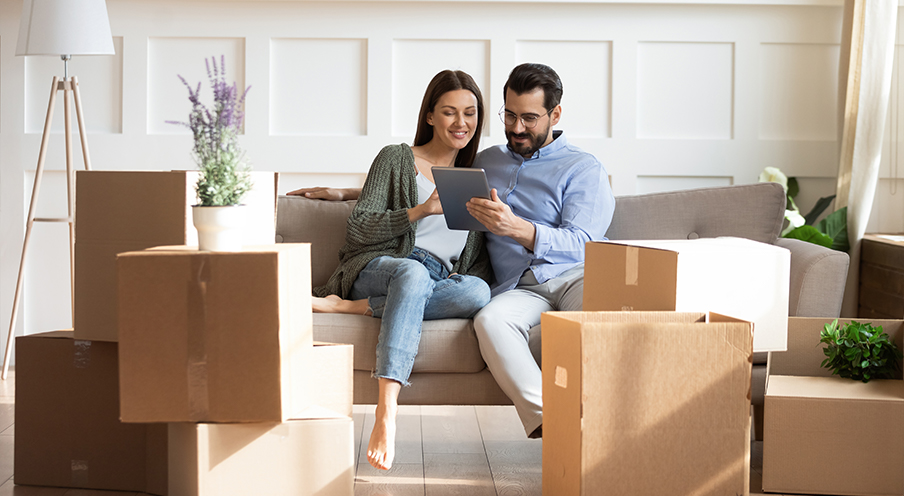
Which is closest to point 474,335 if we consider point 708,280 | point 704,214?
point 708,280

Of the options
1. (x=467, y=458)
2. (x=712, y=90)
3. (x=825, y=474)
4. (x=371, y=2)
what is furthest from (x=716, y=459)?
(x=371, y=2)

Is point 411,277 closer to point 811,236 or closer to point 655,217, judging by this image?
point 655,217

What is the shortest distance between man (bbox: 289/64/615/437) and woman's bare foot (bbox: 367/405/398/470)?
295mm

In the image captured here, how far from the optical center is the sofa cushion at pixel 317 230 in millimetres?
2451

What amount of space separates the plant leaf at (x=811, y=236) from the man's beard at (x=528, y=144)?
108 centimetres

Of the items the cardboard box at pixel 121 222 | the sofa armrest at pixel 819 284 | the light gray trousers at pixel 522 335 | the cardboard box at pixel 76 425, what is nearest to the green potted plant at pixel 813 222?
the sofa armrest at pixel 819 284

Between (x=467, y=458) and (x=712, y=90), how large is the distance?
→ 6.29ft

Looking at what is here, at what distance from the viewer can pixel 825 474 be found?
5.96 feet

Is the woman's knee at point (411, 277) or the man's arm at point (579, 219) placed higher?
the man's arm at point (579, 219)

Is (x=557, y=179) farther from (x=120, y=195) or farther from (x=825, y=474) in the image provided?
(x=120, y=195)

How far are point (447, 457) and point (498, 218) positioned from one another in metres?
0.67

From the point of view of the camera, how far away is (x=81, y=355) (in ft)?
6.11

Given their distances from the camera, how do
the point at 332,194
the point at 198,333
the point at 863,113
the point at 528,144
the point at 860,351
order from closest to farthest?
the point at 198,333 < the point at 860,351 < the point at 528,144 < the point at 332,194 < the point at 863,113

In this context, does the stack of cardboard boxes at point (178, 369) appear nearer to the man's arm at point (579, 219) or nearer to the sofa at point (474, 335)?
the sofa at point (474, 335)
